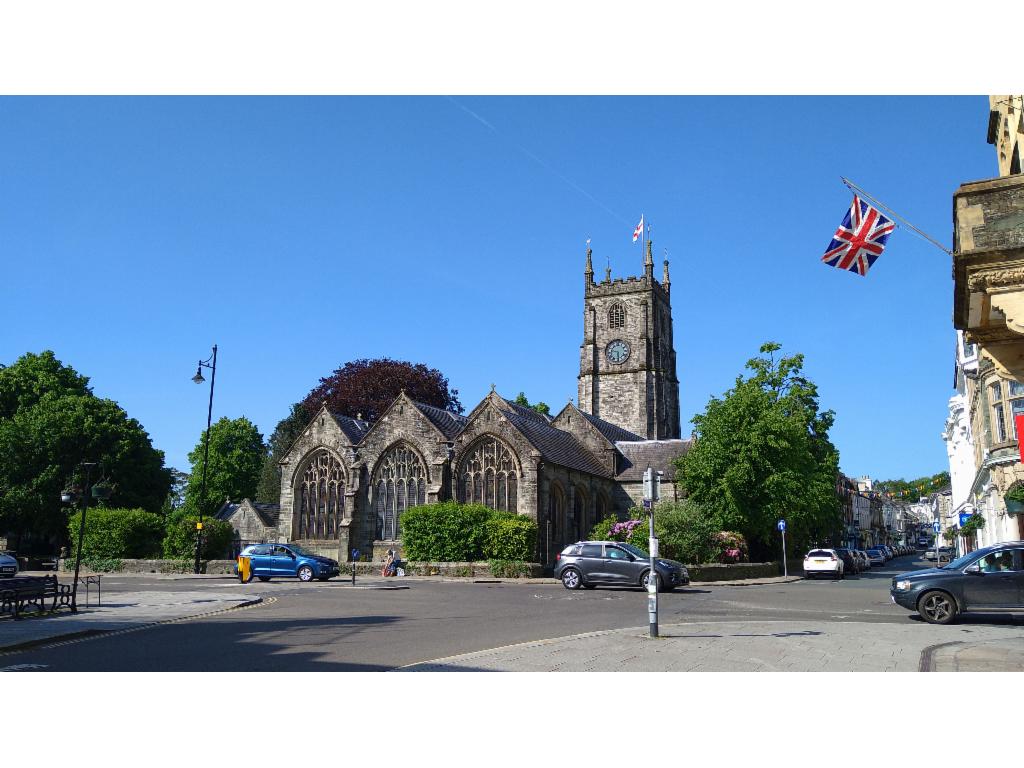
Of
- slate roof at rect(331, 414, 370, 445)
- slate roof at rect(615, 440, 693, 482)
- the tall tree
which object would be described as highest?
the tall tree

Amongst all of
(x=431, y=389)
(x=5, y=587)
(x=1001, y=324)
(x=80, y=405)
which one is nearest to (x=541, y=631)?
(x=1001, y=324)

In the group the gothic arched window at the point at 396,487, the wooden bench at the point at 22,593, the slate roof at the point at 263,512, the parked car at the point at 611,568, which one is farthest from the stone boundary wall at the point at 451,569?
the wooden bench at the point at 22,593

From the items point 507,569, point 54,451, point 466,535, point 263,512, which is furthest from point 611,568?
point 54,451

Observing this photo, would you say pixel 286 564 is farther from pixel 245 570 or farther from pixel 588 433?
pixel 588 433

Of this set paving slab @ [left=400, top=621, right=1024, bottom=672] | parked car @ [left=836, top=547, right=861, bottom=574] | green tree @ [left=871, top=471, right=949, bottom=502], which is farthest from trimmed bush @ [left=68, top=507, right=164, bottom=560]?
green tree @ [left=871, top=471, right=949, bottom=502]

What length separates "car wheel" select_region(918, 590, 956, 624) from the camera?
50.0 ft

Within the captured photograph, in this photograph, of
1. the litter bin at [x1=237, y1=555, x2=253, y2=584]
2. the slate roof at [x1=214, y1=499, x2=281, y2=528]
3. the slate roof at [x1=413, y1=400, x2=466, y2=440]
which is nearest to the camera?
the litter bin at [x1=237, y1=555, x2=253, y2=584]

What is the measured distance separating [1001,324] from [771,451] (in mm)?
28164

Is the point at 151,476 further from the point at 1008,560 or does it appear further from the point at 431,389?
the point at 1008,560

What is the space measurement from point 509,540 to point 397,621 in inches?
753

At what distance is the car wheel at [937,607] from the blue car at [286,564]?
71.4 feet

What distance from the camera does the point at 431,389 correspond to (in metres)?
64.4

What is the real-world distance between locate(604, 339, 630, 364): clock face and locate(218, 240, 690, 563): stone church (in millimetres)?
12894

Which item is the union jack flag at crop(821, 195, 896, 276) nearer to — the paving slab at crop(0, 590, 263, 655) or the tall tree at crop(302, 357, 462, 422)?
the paving slab at crop(0, 590, 263, 655)
